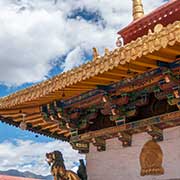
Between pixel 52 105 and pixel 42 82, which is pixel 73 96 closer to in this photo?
pixel 52 105

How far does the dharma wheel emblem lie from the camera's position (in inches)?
218

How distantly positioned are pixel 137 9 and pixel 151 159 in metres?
3.68

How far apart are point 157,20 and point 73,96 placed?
6.68 ft

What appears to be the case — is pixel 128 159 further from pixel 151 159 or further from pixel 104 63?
pixel 104 63

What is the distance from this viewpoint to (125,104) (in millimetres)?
5992

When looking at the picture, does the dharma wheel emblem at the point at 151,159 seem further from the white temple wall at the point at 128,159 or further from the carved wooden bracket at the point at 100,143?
the carved wooden bracket at the point at 100,143

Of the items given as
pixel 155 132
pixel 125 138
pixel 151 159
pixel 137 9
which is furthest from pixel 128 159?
pixel 137 9

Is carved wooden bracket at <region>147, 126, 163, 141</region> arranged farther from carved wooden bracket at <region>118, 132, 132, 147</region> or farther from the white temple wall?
carved wooden bracket at <region>118, 132, 132, 147</region>

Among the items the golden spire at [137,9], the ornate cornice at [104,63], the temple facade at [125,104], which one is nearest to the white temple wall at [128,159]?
the temple facade at [125,104]

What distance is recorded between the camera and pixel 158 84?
5.39m

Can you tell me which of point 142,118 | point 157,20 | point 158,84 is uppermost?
point 157,20

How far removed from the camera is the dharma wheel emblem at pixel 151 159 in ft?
18.2

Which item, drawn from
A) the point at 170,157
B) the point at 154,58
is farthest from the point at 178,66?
the point at 170,157

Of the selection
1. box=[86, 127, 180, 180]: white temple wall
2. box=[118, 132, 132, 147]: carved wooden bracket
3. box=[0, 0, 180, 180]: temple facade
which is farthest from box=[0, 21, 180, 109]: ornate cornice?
box=[86, 127, 180, 180]: white temple wall
